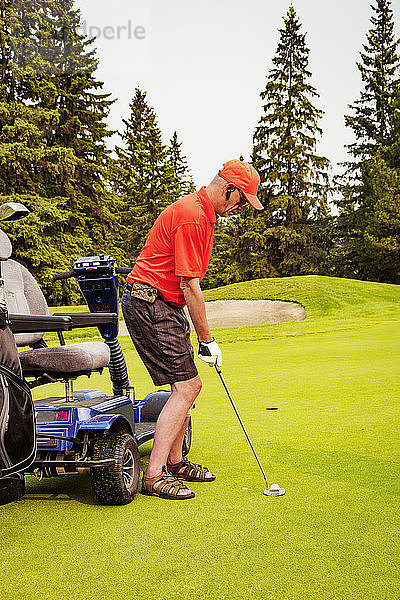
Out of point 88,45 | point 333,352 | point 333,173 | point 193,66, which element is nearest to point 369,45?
point 333,173

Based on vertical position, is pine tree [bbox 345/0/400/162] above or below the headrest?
above

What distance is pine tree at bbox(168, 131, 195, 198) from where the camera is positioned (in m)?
45.7

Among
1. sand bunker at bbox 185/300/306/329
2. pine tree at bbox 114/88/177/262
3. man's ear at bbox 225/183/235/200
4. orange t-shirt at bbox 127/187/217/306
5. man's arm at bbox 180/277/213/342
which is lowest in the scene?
sand bunker at bbox 185/300/306/329

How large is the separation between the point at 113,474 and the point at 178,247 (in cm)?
118

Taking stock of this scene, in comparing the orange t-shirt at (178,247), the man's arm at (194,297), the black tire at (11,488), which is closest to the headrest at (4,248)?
the orange t-shirt at (178,247)

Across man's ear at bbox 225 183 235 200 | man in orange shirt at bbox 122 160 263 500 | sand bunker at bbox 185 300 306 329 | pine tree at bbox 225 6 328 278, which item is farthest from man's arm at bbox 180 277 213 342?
pine tree at bbox 225 6 328 278

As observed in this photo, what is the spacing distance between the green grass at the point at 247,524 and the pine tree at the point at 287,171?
3684 centimetres

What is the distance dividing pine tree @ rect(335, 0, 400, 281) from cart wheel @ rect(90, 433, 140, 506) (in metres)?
38.1

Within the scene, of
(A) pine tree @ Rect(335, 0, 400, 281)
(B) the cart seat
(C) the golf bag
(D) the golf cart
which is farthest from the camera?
(A) pine tree @ Rect(335, 0, 400, 281)

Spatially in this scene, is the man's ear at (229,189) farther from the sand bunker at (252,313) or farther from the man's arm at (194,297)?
the sand bunker at (252,313)

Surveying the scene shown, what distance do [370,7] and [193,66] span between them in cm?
3655

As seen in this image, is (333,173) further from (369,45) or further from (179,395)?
(179,395)

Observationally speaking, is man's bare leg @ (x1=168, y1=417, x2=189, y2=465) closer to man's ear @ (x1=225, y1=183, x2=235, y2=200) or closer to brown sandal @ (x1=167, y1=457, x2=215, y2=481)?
brown sandal @ (x1=167, y1=457, x2=215, y2=481)

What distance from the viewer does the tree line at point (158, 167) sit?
33375 millimetres
